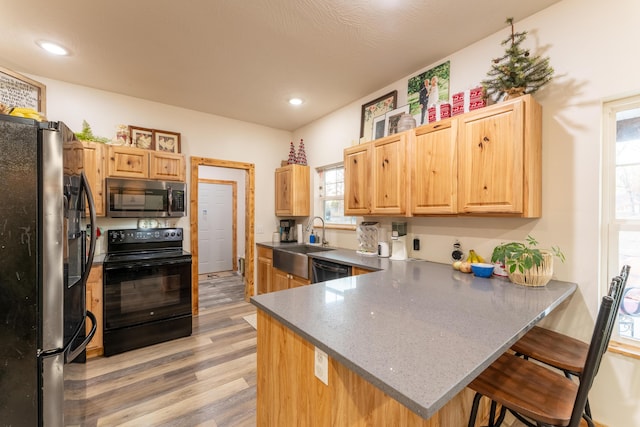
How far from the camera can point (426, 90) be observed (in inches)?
102

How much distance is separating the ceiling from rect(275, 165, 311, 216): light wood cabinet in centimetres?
118

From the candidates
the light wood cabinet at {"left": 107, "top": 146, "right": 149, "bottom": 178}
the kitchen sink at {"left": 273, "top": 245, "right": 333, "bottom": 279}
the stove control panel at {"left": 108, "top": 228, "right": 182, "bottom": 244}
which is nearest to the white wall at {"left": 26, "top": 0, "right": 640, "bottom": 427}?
the kitchen sink at {"left": 273, "top": 245, "right": 333, "bottom": 279}

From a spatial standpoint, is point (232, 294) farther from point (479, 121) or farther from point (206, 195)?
point (479, 121)

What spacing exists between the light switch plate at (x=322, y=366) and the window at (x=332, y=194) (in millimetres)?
2570

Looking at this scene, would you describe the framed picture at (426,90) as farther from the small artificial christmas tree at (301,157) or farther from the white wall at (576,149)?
the small artificial christmas tree at (301,157)

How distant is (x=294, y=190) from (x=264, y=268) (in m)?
1.24

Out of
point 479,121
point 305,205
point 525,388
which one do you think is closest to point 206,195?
point 305,205

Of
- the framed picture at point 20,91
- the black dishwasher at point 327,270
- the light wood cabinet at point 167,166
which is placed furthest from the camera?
the light wood cabinet at point 167,166

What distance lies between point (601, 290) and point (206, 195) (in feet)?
20.5

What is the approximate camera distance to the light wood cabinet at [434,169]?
2.12 metres

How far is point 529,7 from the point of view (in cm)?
185

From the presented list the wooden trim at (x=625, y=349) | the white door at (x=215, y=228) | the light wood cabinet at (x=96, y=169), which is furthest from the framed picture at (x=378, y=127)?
the white door at (x=215, y=228)

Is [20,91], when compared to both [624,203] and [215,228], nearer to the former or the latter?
[215,228]

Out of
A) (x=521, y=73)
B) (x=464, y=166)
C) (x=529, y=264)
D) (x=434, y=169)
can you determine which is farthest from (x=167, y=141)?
(x=529, y=264)
